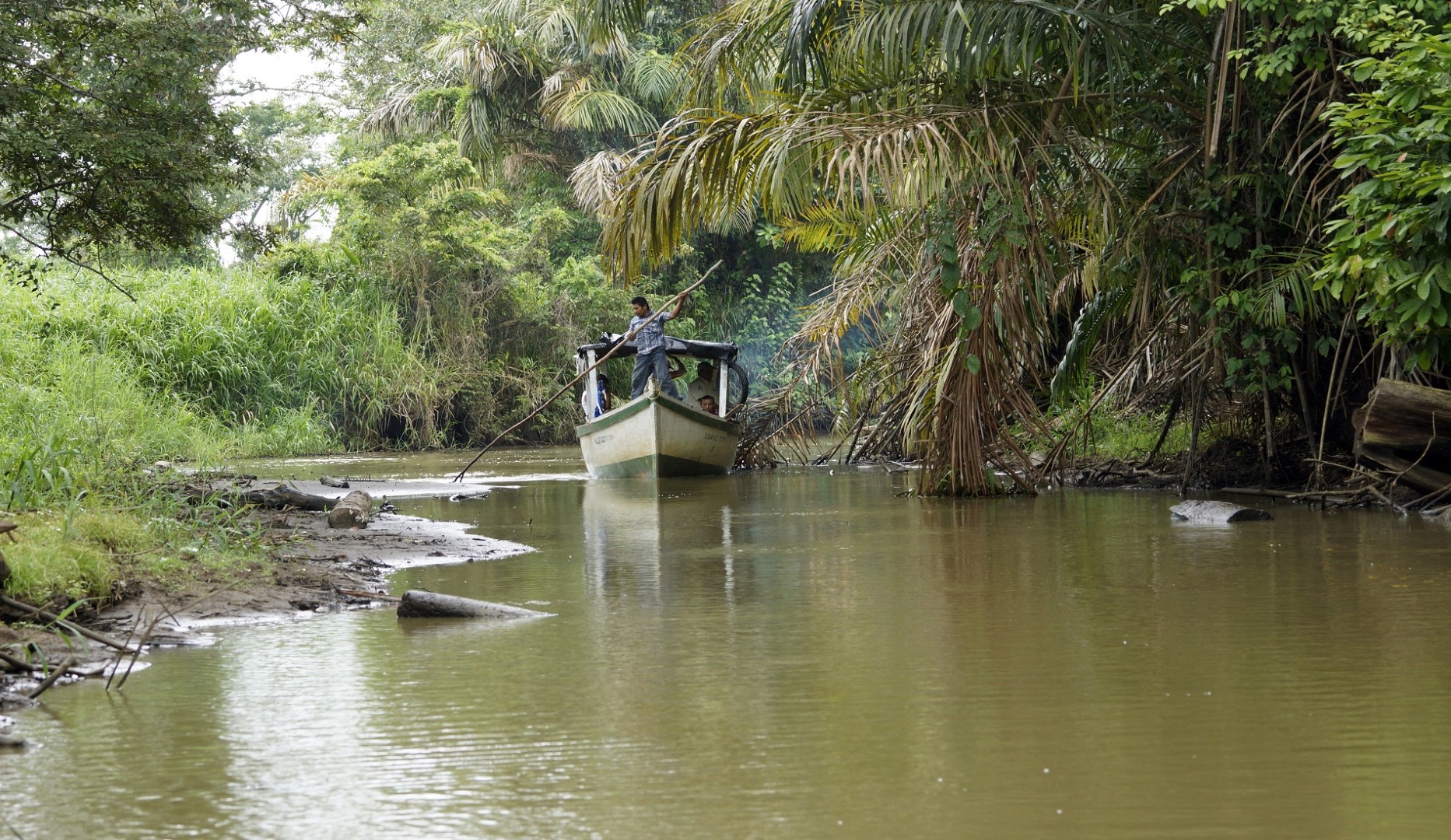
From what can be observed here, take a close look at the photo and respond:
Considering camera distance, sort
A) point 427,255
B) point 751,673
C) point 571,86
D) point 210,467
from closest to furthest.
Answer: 1. point 751,673
2. point 210,467
3. point 427,255
4. point 571,86

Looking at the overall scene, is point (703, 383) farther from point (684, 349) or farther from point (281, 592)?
point (281, 592)


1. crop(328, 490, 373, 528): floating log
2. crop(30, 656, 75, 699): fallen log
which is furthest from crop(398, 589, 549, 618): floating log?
crop(328, 490, 373, 528): floating log

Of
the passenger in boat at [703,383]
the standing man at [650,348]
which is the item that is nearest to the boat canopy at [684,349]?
the standing man at [650,348]

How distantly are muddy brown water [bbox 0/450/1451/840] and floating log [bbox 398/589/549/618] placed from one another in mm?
91

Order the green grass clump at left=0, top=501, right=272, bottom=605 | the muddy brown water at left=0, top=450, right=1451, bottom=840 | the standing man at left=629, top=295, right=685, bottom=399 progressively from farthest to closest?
the standing man at left=629, top=295, right=685, bottom=399 → the green grass clump at left=0, top=501, right=272, bottom=605 → the muddy brown water at left=0, top=450, right=1451, bottom=840

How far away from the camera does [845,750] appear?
3668 millimetres

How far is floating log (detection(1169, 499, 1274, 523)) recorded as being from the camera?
8758 millimetres

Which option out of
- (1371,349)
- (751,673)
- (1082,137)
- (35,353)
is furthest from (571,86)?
(751,673)

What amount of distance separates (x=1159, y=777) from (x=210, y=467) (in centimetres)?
1206

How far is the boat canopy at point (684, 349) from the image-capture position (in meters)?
16.5

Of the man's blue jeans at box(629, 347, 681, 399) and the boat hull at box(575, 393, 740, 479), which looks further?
the man's blue jeans at box(629, 347, 681, 399)

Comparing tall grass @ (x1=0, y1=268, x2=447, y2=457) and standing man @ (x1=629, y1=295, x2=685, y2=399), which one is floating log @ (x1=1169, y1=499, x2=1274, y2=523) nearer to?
standing man @ (x1=629, y1=295, x2=685, y2=399)

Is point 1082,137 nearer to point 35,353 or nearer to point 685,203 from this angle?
point 685,203

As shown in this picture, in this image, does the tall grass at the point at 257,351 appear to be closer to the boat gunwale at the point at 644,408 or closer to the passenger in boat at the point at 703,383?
the boat gunwale at the point at 644,408
